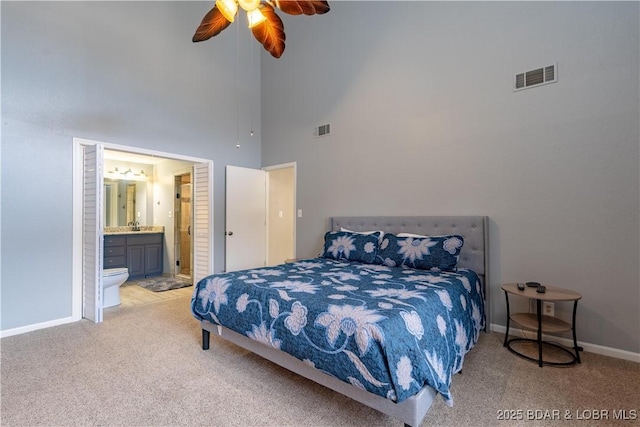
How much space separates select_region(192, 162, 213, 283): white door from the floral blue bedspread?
223 centimetres

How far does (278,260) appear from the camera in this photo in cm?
562

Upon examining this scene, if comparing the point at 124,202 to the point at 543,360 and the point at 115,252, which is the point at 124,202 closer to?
the point at 115,252

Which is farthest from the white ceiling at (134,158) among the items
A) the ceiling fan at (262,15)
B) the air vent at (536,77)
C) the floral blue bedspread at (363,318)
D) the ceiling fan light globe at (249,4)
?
the air vent at (536,77)

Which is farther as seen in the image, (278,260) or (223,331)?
(278,260)

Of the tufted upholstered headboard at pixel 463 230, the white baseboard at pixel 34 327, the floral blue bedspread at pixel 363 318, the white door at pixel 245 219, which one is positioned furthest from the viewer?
the white door at pixel 245 219

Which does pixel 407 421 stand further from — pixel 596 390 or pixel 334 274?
pixel 596 390

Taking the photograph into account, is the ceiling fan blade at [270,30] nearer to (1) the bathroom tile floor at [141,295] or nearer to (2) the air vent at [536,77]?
(2) the air vent at [536,77]

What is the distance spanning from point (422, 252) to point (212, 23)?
2.58 metres

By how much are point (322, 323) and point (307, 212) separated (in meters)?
3.04

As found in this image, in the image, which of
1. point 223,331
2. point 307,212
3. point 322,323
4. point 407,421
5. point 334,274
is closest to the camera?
point 407,421

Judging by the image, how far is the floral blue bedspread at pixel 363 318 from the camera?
1.37 metres

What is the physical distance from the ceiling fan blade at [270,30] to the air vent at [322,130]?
1999 mm

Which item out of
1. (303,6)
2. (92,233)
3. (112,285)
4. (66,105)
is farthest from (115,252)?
(303,6)

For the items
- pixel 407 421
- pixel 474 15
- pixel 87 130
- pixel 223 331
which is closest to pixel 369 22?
pixel 474 15
